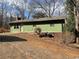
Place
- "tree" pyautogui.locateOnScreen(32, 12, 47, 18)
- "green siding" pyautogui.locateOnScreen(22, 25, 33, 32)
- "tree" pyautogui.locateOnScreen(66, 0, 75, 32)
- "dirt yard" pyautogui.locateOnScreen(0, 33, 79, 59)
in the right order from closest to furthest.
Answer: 1. "dirt yard" pyautogui.locateOnScreen(0, 33, 79, 59)
2. "tree" pyautogui.locateOnScreen(66, 0, 75, 32)
3. "green siding" pyautogui.locateOnScreen(22, 25, 33, 32)
4. "tree" pyautogui.locateOnScreen(32, 12, 47, 18)

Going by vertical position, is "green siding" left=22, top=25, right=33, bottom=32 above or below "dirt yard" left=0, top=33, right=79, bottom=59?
above

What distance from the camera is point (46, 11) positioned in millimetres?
71438

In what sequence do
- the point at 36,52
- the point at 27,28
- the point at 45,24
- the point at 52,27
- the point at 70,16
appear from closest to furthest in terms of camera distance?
1. the point at 36,52
2. the point at 70,16
3. the point at 52,27
4. the point at 45,24
5. the point at 27,28

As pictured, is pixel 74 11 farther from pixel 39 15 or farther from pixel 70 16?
pixel 39 15

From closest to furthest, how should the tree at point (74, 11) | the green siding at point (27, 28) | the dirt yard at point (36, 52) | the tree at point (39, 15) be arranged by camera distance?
the dirt yard at point (36, 52)
the tree at point (74, 11)
the green siding at point (27, 28)
the tree at point (39, 15)

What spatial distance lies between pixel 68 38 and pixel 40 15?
1875 inches

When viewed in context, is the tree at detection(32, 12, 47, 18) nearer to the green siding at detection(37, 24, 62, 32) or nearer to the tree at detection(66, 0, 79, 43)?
the green siding at detection(37, 24, 62, 32)

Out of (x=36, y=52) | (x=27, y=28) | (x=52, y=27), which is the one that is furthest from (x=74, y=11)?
(x=27, y=28)

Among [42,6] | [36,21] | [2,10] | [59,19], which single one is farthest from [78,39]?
[2,10]

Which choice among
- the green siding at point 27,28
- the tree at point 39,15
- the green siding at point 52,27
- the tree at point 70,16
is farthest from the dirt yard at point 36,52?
the tree at point 39,15

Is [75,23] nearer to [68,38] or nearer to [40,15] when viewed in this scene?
[68,38]

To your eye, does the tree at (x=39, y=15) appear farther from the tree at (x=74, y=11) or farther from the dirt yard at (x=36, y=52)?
the dirt yard at (x=36, y=52)

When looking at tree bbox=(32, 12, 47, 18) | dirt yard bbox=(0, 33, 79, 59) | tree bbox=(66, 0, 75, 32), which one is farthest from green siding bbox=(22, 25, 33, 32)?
dirt yard bbox=(0, 33, 79, 59)

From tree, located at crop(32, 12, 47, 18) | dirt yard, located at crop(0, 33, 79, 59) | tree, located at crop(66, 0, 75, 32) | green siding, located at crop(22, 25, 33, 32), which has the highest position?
tree, located at crop(32, 12, 47, 18)
